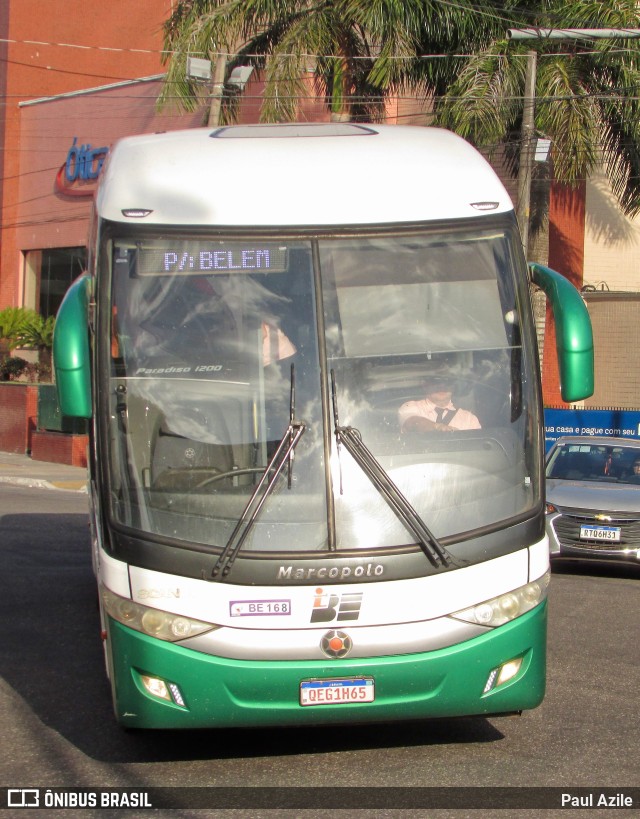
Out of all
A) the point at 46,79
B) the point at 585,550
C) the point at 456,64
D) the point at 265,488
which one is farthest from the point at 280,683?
the point at 46,79

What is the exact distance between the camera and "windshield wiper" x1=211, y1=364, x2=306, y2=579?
18.1 ft

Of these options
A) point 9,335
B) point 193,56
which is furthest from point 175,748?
point 9,335

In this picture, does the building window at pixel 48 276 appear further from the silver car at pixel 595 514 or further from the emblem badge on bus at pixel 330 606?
the emblem badge on bus at pixel 330 606

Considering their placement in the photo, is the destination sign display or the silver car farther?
the silver car

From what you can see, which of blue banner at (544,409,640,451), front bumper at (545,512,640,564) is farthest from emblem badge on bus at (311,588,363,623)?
blue banner at (544,409,640,451)

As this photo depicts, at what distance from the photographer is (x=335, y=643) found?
554cm

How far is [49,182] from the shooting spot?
37.9 metres

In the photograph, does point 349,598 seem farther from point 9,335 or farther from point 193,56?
point 9,335

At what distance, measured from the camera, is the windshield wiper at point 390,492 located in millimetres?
5641

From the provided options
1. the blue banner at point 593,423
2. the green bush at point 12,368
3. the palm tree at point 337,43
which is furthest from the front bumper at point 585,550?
the green bush at point 12,368

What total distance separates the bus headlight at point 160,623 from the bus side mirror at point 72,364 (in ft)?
3.32

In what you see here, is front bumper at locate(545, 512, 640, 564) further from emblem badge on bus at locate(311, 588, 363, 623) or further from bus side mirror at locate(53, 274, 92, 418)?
bus side mirror at locate(53, 274, 92, 418)

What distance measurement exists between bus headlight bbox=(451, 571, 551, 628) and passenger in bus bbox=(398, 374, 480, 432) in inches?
34.9

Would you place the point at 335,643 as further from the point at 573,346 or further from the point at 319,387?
the point at 573,346
